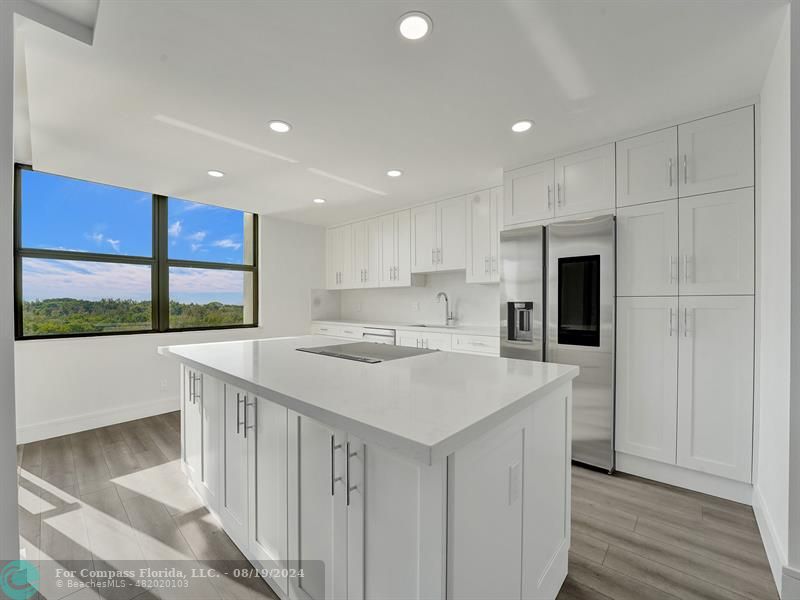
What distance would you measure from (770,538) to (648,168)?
83.4 inches

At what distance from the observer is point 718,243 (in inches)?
88.5

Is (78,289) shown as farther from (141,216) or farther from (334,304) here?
(334,304)

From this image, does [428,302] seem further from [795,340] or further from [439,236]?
[795,340]

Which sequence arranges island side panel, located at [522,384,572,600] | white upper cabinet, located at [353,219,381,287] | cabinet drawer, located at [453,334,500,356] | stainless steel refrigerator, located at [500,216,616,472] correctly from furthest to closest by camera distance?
white upper cabinet, located at [353,219,381,287], cabinet drawer, located at [453,334,500,356], stainless steel refrigerator, located at [500,216,616,472], island side panel, located at [522,384,572,600]

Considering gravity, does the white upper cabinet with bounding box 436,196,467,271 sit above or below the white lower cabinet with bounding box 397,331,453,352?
above

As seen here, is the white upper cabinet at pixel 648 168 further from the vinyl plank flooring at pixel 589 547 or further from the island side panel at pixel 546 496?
the vinyl plank flooring at pixel 589 547

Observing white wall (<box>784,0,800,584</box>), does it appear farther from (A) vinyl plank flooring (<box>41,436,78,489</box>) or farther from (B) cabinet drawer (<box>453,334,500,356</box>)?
(A) vinyl plank flooring (<box>41,436,78,489</box>)

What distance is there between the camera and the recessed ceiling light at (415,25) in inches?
58.7

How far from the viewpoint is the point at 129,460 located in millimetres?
2832

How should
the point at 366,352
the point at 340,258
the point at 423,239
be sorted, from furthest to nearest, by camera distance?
the point at 340,258 → the point at 423,239 → the point at 366,352

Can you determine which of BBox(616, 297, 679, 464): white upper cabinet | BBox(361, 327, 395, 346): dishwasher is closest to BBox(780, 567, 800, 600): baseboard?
A: BBox(616, 297, 679, 464): white upper cabinet

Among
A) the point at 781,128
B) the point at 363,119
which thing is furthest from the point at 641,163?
the point at 363,119

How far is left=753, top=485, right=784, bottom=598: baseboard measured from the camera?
1589 millimetres

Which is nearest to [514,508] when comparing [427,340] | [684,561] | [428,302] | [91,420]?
[684,561]
